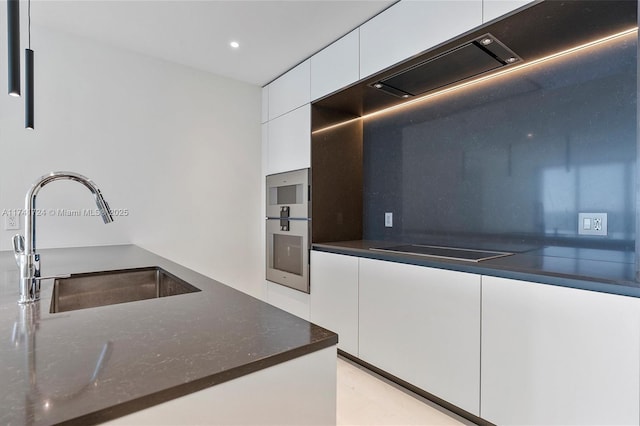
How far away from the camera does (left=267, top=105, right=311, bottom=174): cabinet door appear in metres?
2.83

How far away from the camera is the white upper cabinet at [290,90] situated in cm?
284

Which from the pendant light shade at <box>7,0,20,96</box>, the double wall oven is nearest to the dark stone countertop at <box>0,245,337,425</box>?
the pendant light shade at <box>7,0,20,96</box>

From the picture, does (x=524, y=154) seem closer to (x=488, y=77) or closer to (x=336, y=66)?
(x=488, y=77)

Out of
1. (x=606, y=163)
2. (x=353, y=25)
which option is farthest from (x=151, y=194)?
(x=606, y=163)

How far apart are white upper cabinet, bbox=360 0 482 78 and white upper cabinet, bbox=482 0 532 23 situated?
0.09 feet

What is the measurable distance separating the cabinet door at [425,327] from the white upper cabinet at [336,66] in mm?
1344

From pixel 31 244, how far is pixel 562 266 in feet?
6.70

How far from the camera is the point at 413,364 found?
1870 mm

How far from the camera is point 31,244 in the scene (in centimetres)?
106

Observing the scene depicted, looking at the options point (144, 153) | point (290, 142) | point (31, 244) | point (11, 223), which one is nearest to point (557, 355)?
point (31, 244)

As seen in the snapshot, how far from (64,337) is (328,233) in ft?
7.32

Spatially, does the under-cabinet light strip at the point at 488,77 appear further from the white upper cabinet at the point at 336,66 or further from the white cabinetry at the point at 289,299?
the white cabinetry at the point at 289,299

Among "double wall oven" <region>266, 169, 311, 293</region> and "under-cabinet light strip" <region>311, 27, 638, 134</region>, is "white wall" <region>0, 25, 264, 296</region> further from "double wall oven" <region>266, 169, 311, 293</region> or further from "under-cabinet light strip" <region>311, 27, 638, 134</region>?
"under-cabinet light strip" <region>311, 27, 638, 134</region>

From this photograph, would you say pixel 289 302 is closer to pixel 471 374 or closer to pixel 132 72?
pixel 471 374
